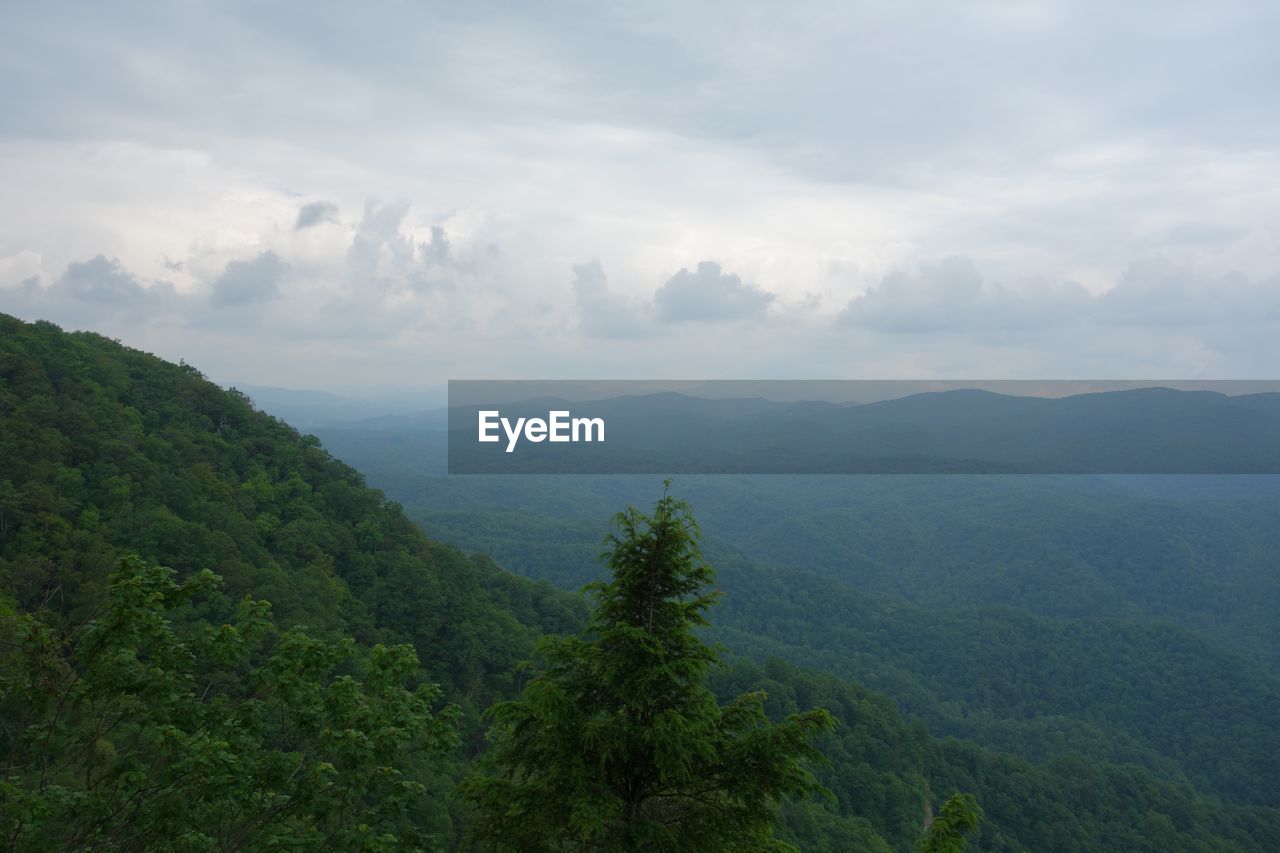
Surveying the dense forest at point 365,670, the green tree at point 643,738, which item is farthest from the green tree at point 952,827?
the green tree at point 643,738

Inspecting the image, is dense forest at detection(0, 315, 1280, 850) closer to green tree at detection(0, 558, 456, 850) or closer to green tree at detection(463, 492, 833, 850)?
green tree at detection(0, 558, 456, 850)

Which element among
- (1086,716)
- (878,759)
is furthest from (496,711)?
(1086,716)

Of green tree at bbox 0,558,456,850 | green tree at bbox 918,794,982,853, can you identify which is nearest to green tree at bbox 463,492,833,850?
green tree at bbox 0,558,456,850

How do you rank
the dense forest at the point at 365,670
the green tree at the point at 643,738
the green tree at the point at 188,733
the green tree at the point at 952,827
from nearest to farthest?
the green tree at the point at 188,733, the green tree at the point at 643,738, the dense forest at the point at 365,670, the green tree at the point at 952,827

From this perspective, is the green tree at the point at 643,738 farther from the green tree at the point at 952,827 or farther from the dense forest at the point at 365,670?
the green tree at the point at 952,827

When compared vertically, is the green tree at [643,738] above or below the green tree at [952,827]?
above

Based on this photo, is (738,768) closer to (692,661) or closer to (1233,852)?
(692,661)
